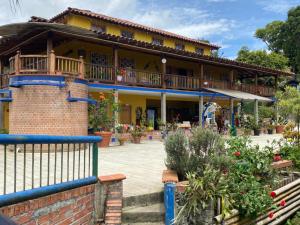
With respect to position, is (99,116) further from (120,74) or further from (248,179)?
(248,179)

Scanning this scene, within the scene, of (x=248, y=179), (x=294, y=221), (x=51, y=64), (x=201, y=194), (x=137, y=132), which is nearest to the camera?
(x=201, y=194)

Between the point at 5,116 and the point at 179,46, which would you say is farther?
the point at 179,46

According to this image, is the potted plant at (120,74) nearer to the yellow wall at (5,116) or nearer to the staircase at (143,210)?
the yellow wall at (5,116)

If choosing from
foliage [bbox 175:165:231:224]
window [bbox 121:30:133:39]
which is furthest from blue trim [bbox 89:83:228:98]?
foliage [bbox 175:165:231:224]

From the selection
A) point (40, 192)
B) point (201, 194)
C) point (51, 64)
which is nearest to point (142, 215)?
point (201, 194)

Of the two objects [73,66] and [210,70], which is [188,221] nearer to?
[73,66]

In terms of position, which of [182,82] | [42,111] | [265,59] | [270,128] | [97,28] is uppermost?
[265,59]

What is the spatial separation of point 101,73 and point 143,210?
13.0 metres

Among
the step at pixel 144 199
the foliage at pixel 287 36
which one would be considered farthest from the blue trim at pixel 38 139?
the foliage at pixel 287 36

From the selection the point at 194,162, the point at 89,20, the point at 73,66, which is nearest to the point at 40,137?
the point at 194,162

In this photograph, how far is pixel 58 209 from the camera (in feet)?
14.7

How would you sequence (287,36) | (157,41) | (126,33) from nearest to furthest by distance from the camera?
(126,33), (157,41), (287,36)

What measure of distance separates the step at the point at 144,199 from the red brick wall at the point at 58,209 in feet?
2.08

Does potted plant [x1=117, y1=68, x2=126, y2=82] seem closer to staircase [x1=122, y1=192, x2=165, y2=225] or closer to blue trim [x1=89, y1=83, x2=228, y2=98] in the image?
blue trim [x1=89, y1=83, x2=228, y2=98]
